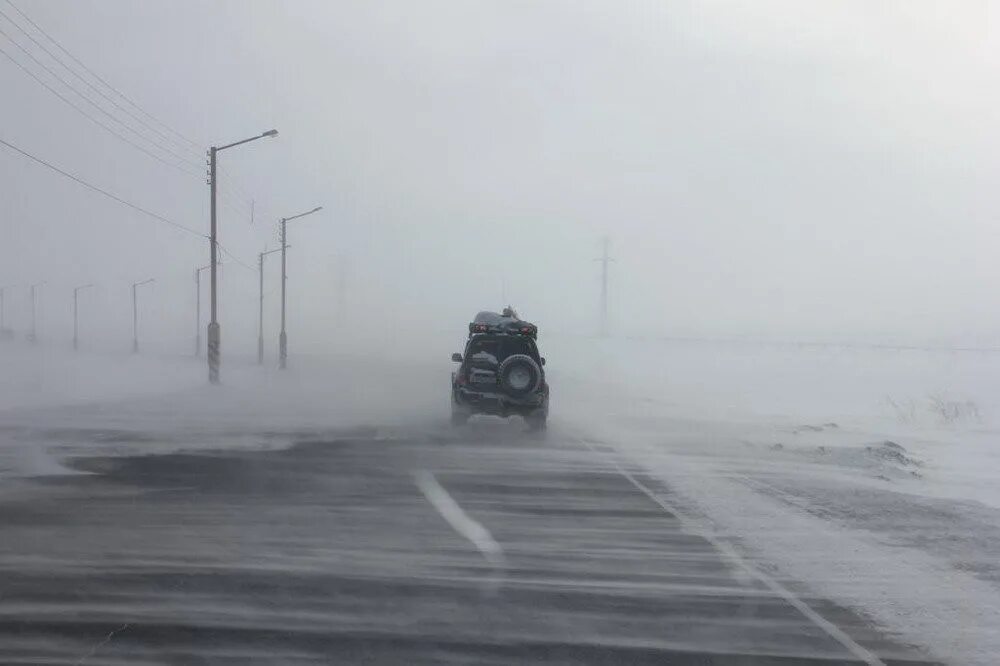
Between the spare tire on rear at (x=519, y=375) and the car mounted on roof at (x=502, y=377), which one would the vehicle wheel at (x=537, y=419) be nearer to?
the car mounted on roof at (x=502, y=377)

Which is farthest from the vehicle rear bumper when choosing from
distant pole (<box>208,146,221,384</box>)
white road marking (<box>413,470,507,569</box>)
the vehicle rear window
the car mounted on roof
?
distant pole (<box>208,146,221,384</box>)

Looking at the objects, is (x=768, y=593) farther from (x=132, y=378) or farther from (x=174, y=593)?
(x=132, y=378)

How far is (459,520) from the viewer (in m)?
12.7

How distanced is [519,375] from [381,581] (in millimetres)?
16257

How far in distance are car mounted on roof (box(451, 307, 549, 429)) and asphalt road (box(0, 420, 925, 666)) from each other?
30.8 feet

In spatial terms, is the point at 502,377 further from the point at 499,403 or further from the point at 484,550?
the point at 484,550

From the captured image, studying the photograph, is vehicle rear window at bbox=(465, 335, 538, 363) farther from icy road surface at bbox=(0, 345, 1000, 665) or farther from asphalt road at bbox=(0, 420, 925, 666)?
asphalt road at bbox=(0, 420, 925, 666)

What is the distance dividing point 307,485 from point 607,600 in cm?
742

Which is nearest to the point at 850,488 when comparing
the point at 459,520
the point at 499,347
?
the point at 459,520

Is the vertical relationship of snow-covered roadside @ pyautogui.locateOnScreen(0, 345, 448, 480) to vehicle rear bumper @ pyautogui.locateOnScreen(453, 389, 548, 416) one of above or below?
below

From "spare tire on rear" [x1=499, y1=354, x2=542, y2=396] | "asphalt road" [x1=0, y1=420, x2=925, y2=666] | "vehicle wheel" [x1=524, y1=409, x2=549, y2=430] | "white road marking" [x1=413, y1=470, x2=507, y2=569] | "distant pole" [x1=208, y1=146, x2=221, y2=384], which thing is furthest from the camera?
"distant pole" [x1=208, y1=146, x2=221, y2=384]

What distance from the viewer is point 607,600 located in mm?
8781

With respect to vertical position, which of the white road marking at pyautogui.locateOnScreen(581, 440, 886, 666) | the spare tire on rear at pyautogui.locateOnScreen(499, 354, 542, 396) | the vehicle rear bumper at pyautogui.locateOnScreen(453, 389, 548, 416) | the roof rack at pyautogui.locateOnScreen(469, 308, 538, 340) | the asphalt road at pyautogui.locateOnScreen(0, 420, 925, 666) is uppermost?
the roof rack at pyautogui.locateOnScreen(469, 308, 538, 340)

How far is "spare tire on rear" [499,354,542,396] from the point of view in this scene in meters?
25.3
